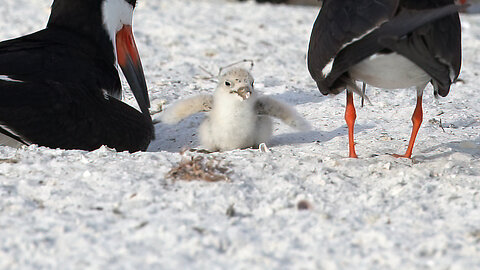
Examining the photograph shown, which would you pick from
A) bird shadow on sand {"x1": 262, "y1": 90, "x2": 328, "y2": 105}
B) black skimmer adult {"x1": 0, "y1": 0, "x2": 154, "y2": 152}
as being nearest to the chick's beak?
black skimmer adult {"x1": 0, "y1": 0, "x2": 154, "y2": 152}

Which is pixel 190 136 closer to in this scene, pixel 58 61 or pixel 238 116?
pixel 238 116

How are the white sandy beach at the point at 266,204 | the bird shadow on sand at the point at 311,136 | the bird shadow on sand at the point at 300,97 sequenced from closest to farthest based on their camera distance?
the white sandy beach at the point at 266,204 → the bird shadow on sand at the point at 311,136 → the bird shadow on sand at the point at 300,97

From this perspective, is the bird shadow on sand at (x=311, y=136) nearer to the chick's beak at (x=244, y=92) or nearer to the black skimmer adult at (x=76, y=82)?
the chick's beak at (x=244, y=92)

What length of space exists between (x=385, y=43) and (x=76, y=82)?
6.57ft

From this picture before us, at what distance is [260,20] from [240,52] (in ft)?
4.58

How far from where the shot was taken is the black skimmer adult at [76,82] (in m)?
3.97

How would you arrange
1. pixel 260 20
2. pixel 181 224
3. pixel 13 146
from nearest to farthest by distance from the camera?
pixel 181 224 < pixel 13 146 < pixel 260 20

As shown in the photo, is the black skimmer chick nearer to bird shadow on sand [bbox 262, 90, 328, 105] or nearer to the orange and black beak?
the orange and black beak

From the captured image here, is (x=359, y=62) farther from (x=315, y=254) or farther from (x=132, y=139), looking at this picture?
(x=132, y=139)

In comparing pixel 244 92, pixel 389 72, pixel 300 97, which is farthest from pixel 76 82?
pixel 300 97

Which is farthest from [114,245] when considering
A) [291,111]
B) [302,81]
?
[302,81]

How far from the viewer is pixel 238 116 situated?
4.74 m

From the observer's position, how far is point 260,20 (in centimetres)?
839

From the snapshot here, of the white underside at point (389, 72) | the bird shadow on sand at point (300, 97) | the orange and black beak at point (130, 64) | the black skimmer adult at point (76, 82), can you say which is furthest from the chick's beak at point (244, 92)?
the bird shadow on sand at point (300, 97)
